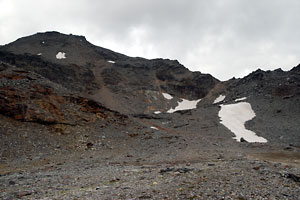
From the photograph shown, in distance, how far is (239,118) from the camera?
44.0m

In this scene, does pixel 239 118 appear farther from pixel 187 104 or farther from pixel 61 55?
pixel 61 55

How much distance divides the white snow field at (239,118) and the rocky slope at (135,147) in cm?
125

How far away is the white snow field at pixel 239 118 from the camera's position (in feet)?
110

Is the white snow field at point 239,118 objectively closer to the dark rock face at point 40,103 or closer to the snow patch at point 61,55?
the dark rock face at point 40,103

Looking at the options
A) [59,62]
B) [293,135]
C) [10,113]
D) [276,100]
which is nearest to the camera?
[10,113]

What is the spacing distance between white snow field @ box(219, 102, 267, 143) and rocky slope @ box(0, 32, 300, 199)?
1.25 meters

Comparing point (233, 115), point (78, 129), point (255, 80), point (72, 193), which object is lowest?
point (72, 193)

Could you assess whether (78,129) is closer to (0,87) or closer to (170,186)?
(0,87)

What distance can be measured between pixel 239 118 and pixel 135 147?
92.5 ft

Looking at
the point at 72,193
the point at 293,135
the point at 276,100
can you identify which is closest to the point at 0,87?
the point at 72,193

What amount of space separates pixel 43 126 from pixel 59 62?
68.7 meters

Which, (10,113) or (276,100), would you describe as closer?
(10,113)

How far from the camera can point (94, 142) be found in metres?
22.9

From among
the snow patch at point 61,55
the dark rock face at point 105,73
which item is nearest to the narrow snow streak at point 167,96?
the dark rock face at point 105,73
